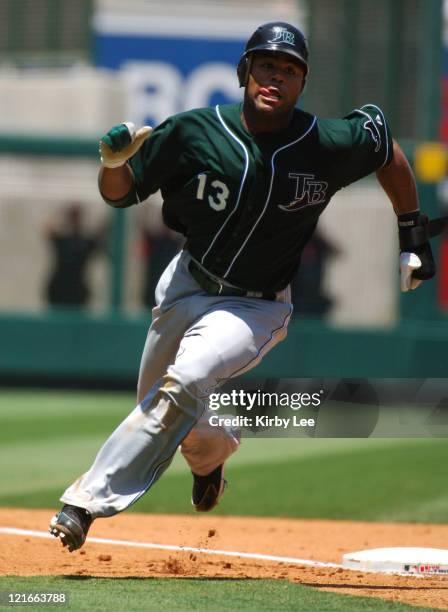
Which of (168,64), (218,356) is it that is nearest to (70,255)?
(168,64)

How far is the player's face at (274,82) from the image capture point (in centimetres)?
483

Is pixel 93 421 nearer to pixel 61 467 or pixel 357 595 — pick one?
pixel 61 467

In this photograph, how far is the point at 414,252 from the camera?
209 inches

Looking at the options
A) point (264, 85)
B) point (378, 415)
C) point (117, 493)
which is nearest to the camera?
point (117, 493)

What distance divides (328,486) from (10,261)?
7.23 meters

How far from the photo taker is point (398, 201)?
17.6 ft

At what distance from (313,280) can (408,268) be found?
9.17 meters

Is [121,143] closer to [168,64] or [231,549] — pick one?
[231,549]

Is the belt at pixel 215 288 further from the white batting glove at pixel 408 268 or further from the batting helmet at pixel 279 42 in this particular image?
the batting helmet at pixel 279 42

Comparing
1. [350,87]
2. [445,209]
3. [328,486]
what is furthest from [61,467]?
[350,87]

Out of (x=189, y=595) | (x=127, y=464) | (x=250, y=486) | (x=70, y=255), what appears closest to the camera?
(x=189, y=595)

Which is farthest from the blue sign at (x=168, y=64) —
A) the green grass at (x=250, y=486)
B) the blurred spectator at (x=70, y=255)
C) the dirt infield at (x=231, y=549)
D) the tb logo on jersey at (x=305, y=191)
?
the tb logo on jersey at (x=305, y=191)

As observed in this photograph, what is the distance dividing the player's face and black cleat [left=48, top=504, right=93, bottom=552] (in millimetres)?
1640

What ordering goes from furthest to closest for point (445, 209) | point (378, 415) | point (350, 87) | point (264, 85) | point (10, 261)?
1. point (350, 87)
2. point (10, 261)
3. point (445, 209)
4. point (378, 415)
5. point (264, 85)
